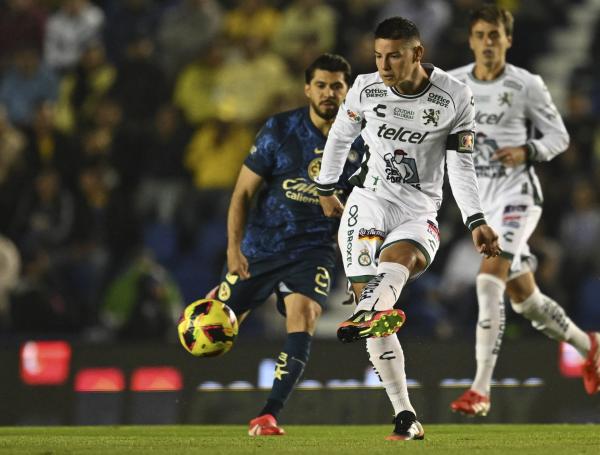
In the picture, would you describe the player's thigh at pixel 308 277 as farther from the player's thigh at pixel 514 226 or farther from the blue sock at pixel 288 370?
the player's thigh at pixel 514 226

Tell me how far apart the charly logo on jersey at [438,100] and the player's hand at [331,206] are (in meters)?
1.01

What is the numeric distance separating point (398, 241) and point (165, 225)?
7017 millimetres

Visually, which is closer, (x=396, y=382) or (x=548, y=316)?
(x=396, y=382)

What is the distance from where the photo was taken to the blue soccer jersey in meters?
9.48

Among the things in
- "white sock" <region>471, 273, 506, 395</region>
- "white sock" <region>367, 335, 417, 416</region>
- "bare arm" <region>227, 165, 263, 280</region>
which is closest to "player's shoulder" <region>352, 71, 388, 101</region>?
"bare arm" <region>227, 165, 263, 280</region>

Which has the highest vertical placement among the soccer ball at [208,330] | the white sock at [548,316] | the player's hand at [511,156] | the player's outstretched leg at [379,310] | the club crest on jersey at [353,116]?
the club crest on jersey at [353,116]

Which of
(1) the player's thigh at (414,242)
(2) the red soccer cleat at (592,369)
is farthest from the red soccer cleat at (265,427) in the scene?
(2) the red soccer cleat at (592,369)

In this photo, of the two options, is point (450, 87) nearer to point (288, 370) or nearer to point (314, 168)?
point (314, 168)

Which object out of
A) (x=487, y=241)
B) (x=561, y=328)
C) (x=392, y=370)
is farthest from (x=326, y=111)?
(x=561, y=328)

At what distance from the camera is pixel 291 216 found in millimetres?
9539

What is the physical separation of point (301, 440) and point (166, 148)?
24.5 ft

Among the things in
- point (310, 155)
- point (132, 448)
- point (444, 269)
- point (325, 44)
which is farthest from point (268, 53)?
point (132, 448)

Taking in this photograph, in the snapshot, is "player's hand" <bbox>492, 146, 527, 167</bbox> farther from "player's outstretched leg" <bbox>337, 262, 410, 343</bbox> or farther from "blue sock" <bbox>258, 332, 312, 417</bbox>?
"player's outstretched leg" <bbox>337, 262, 410, 343</bbox>

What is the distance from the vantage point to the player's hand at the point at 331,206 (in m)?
8.84
